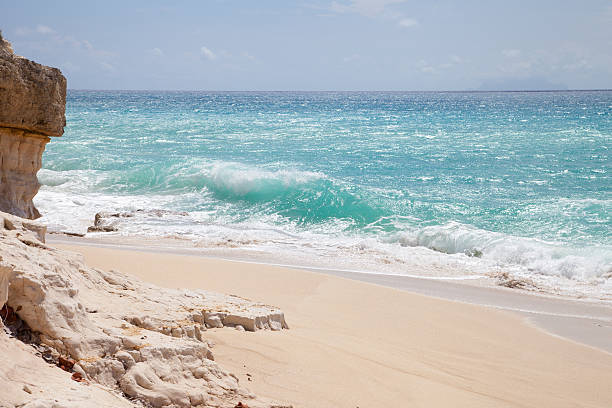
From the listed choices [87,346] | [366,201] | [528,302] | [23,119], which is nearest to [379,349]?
[87,346]

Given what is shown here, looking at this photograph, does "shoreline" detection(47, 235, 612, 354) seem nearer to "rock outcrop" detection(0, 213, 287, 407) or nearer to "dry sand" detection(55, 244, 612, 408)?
"dry sand" detection(55, 244, 612, 408)

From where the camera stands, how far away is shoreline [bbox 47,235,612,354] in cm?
743

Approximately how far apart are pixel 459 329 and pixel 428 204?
954 centimetres

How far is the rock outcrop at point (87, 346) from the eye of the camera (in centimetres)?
275

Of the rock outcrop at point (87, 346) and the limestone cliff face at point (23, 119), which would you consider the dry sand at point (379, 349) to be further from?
the limestone cliff face at point (23, 119)

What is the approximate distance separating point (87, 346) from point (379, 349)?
2.80 m

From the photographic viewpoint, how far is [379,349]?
17.4ft

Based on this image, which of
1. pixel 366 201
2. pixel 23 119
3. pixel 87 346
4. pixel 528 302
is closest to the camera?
pixel 87 346

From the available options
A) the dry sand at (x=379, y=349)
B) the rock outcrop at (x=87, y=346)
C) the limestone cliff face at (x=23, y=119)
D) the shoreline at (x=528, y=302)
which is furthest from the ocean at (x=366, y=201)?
the rock outcrop at (x=87, y=346)

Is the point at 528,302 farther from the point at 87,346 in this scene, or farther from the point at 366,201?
the point at 366,201

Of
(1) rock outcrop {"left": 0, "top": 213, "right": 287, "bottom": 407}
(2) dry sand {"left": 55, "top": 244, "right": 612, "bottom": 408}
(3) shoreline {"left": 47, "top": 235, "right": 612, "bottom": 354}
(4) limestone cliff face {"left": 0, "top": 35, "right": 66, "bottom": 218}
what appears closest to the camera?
(1) rock outcrop {"left": 0, "top": 213, "right": 287, "bottom": 407}

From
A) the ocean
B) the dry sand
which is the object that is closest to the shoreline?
the dry sand

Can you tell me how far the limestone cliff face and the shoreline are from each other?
111 inches

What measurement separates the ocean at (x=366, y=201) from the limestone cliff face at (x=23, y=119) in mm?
4848
